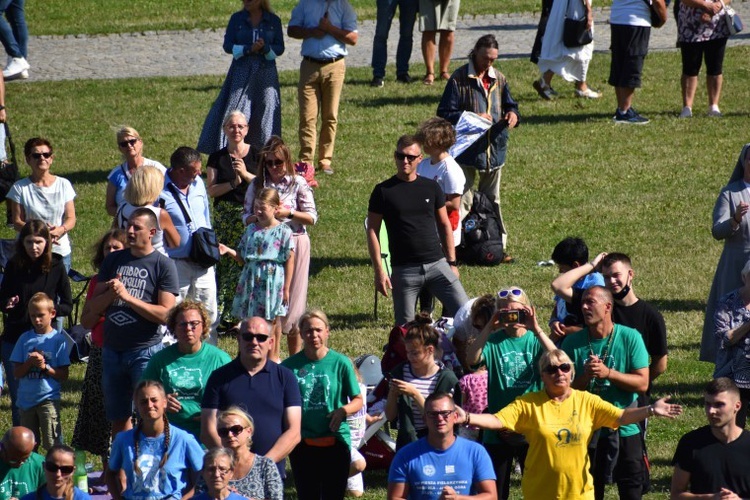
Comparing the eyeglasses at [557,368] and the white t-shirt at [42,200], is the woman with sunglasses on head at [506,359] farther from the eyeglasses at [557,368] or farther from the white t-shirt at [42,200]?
the white t-shirt at [42,200]

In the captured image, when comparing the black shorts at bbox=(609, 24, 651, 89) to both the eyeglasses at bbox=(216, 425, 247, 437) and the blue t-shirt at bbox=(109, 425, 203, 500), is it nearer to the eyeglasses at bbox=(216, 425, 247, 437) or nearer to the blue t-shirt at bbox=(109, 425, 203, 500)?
the blue t-shirt at bbox=(109, 425, 203, 500)

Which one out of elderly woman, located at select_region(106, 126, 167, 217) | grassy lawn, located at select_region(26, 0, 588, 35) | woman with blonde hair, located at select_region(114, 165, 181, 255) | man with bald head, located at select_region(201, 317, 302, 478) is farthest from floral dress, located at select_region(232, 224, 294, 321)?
grassy lawn, located at select_region(26, 0, 588, 35)

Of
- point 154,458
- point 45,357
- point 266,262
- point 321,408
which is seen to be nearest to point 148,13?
point 266,262

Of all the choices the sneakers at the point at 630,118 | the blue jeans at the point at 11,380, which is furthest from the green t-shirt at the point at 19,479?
the sneakers at the point at 630,118

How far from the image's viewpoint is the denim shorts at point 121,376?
8.91 m

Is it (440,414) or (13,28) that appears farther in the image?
(13,28)

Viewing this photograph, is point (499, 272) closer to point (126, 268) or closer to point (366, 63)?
point (126, 268)

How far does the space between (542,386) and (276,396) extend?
1.66 meters

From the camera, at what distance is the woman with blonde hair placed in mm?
9680

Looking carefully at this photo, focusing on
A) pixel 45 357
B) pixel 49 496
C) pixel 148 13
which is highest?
pixel 49 496

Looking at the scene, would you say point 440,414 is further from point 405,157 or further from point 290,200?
point 290,200

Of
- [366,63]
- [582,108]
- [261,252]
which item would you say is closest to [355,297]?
[261,252]

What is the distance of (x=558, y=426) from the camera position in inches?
303

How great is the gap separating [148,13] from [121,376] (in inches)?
733
